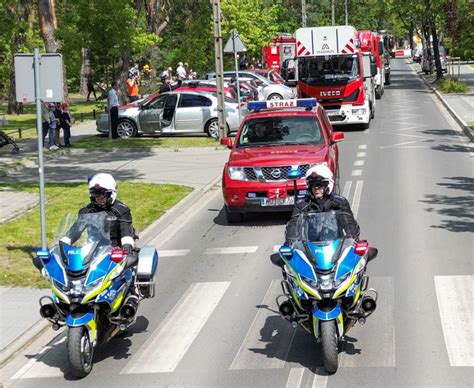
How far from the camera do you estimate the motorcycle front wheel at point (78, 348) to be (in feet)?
26.6

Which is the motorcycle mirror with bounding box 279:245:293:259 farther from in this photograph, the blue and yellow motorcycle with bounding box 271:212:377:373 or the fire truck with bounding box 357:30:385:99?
the fire truck with bounding box 357:30:385:99

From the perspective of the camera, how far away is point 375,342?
356 inches

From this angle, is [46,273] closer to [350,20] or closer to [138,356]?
[138,356]

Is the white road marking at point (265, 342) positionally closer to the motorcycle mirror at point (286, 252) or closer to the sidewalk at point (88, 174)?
the motorcycle mirror at point (286, 252)

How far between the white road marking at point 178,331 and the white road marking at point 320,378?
4.41ft

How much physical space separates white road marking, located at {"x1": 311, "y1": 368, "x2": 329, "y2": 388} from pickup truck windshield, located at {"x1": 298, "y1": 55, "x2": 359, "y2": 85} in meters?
24.5

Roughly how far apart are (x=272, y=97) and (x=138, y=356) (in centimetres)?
3412

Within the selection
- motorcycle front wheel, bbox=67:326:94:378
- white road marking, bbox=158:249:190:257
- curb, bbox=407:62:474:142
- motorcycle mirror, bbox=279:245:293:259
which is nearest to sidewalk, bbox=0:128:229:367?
white road marking, bbox=158:249:190:257

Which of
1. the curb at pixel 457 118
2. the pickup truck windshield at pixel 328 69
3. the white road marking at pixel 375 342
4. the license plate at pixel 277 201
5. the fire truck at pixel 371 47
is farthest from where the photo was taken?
the fire truck at pixel 371 47

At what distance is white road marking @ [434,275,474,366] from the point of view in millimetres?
8570

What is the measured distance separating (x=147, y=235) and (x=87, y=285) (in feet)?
22.6

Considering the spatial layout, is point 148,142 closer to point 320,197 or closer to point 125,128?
point 125,128

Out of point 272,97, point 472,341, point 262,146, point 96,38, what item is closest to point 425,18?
point 272,97

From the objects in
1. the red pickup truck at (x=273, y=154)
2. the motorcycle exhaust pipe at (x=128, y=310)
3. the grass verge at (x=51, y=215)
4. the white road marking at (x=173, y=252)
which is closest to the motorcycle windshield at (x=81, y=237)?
the motorcycle exhaust pipe at (x=128, y=310)
